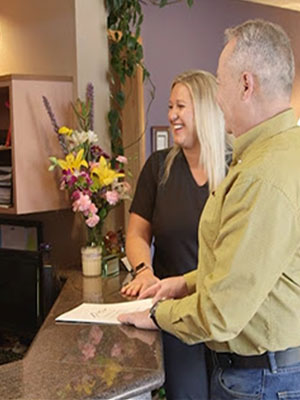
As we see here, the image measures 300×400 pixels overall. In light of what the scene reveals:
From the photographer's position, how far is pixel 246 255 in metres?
1.17

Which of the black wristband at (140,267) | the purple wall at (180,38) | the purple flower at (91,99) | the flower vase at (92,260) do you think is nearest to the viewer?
the black wristband at (140,267)

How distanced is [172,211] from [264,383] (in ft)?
2.87

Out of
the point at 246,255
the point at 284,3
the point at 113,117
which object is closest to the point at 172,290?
the point at 246,255

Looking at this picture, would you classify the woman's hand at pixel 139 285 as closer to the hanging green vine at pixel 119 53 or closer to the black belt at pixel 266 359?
the black belt at pixel 266 359

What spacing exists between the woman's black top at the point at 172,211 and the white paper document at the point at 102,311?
33cm

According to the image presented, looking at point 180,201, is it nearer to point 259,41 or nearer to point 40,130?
point 40,130

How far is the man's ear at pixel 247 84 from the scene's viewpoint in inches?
49.1

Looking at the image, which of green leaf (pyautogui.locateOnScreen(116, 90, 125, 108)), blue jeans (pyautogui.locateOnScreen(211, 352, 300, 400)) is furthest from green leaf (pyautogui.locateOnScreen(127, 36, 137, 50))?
blue jeans (pyautogui.locateOnScreen(211, 352, 300, 400))

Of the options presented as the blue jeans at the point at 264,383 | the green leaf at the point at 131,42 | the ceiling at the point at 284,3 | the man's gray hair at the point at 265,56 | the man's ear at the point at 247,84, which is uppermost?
the ceiling at the point at 284,3

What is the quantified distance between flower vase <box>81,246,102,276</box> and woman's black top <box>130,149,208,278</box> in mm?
220

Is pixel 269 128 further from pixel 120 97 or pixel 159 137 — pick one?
pixel 159 137

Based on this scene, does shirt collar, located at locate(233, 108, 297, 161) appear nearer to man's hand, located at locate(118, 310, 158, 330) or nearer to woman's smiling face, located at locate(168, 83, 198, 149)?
man's hand, located at locate(118, 310, 158, 330)

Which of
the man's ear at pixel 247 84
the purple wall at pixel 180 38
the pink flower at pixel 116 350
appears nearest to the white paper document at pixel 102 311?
the pink flower at pixel 116 350

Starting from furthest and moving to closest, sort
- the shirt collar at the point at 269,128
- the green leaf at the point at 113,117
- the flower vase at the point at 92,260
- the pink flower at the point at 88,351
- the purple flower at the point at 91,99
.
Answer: the green leaf at the point at 113,117, the purple flower at the point at 91,99, the flower vase at the point at 92,260, the pink flower at the point at 88,351, the shirt collar at the point at 269,128
